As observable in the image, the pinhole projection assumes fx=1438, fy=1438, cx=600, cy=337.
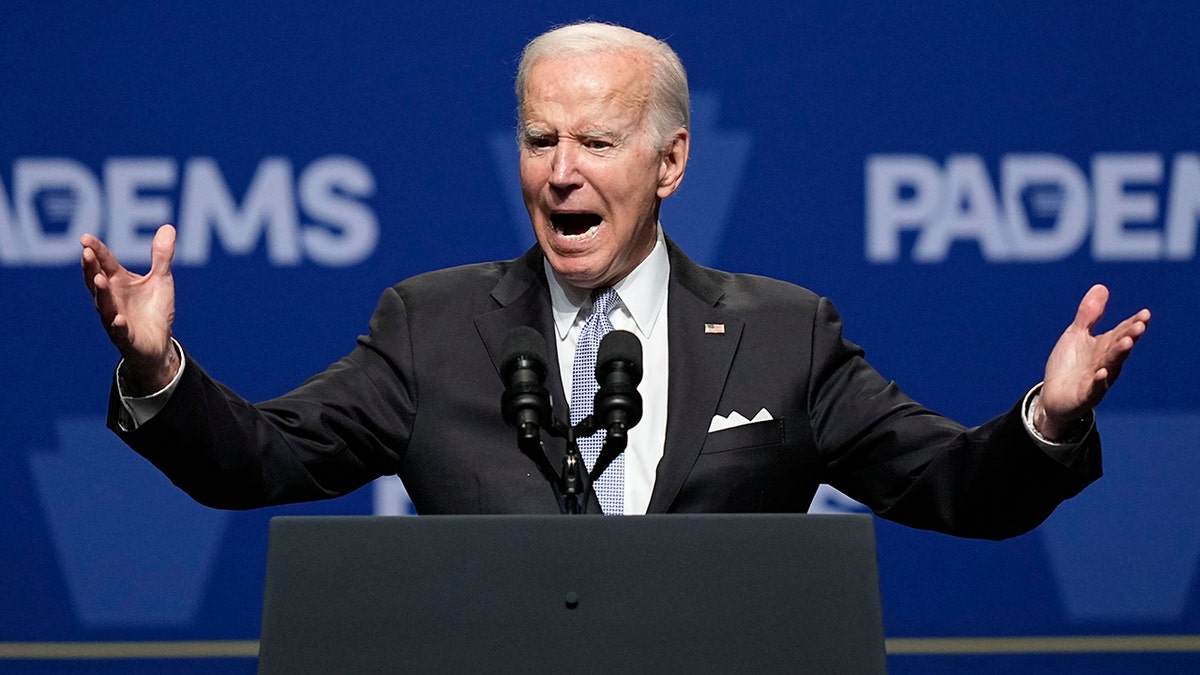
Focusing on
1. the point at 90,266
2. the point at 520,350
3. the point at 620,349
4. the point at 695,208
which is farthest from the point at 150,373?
the point at 695,208

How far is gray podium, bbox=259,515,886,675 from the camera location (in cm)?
122

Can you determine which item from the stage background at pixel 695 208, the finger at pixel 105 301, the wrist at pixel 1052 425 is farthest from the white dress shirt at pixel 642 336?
the stage background at pixel 695 208

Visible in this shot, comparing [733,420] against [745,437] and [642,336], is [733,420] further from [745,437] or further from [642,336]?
[642,336]

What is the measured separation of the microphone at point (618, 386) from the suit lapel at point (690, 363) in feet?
1.24

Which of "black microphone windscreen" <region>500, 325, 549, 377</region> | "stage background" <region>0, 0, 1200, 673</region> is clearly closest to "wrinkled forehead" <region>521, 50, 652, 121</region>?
"black microphone windscreen" <region>500, 325, 549, 377</region>

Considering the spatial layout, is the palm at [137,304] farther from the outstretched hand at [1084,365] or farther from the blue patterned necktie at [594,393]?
the outstretched hand at [1084,365]

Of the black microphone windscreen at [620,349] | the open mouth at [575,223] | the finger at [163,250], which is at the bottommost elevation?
the black microphone windscreen at [620,349]

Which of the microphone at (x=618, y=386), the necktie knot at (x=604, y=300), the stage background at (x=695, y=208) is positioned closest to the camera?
the microphone at (x=618, y=386)

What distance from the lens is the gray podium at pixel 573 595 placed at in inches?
48.1

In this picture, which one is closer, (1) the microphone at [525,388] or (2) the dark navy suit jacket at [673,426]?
(1) the microphone at [525,388]

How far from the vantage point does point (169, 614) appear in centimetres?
304

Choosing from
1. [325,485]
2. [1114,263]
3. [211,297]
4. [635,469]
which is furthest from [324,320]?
[1114,263]

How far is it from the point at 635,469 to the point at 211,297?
1443 mm

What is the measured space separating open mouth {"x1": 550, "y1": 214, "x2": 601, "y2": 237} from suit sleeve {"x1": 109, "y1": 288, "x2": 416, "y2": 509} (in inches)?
10.3
